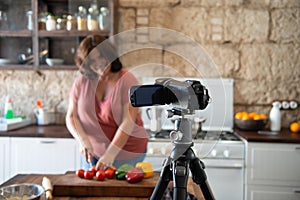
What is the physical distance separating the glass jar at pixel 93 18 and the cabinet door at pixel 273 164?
56.8 inches

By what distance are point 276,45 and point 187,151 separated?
86.5 inches

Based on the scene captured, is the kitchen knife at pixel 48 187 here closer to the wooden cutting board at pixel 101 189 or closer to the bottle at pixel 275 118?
the wooden cutting board at pixel 101 189

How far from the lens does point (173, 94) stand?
821 mm

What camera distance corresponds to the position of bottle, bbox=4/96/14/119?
270cm

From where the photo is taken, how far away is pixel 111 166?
1.52 metres

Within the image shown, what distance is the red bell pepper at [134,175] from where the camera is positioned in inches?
Result: 50.1

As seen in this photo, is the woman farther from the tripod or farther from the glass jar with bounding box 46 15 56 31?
the glass jar with bounding box 46 15 56 31

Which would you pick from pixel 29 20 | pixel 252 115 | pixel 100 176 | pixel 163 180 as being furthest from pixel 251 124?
pixel 29 20

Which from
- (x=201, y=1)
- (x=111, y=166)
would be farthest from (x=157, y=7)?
(x=111, y=166)

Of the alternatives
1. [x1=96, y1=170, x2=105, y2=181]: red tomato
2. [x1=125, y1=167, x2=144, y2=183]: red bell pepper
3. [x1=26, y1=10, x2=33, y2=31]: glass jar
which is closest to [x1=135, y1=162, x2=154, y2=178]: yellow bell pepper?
[x1=125, y1=167, x2=144, y2=183]: red bell pepper

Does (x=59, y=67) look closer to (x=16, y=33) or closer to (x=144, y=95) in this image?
(x=16, y=33)

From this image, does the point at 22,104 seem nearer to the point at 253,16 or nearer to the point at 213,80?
the point at 253,16

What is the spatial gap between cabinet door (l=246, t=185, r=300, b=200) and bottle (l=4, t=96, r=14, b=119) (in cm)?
191

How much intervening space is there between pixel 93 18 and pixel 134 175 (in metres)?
1.67
